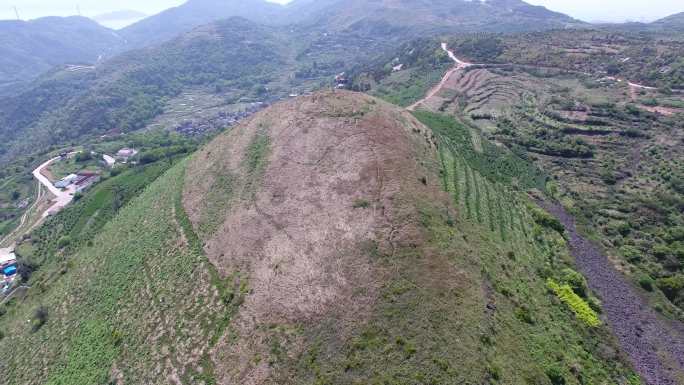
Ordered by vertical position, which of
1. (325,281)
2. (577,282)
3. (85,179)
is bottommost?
(85,179)

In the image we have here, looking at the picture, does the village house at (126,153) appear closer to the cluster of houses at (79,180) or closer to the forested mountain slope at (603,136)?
the cluster of houses at (79,180)

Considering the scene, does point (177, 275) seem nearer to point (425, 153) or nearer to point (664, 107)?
point (425, 153)

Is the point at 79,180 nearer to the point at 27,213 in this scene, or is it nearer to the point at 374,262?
the point at 27,213

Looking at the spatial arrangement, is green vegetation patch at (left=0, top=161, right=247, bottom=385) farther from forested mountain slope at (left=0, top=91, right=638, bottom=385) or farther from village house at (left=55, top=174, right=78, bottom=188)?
village house at (left=55, top=174, right=78, bottom=188)

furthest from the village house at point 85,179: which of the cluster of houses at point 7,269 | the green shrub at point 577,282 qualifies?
the green shrub at point 577,282

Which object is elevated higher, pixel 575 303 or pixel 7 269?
pixel 575 303

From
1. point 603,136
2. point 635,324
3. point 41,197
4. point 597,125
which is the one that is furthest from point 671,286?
point 41,197

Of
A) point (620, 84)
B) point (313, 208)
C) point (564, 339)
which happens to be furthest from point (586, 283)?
point (620, 84)
